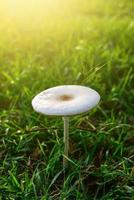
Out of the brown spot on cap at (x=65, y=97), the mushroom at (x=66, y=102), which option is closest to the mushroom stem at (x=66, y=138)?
the mushroom at (x=66, y=102)

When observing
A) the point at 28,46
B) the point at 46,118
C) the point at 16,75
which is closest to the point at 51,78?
the point at 16,75

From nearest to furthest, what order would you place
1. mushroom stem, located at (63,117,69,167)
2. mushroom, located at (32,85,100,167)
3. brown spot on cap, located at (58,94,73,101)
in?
1. mushroom, located at (32,85,100,167)
2. brown spot on cap, located at (58,94,73,101)
3. mushroom stem, located at (63,117,69,167)

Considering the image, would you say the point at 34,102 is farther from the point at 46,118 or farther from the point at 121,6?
the point at 121,6

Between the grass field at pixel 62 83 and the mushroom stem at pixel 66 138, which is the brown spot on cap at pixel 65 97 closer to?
the mushroom stem at pixel 66 138

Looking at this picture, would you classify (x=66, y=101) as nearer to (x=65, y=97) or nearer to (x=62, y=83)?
(x=65, y=97)

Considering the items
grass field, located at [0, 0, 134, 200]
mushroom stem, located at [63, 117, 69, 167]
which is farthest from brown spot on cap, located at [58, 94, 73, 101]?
grass field, located at [0, 0, 134, 200]

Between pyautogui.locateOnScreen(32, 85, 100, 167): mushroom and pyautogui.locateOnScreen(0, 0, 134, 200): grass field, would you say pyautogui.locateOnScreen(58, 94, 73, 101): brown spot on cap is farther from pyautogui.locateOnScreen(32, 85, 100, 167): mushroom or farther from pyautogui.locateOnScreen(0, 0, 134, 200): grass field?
pyautogui.locateOnScreen(0, 0, 134, 200): grass field

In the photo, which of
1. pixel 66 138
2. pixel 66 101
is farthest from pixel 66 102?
pixel 66 138
